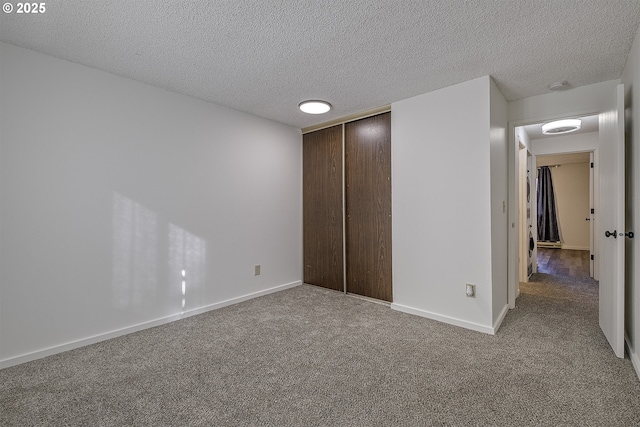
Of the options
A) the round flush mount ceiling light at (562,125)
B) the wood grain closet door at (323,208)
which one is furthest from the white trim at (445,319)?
the round flush mount ceiling light at (562,125)

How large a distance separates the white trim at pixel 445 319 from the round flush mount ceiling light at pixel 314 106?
7.75ft

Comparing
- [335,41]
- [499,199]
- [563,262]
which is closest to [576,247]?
[563,262]

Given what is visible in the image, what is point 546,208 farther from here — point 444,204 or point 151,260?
point 151,260

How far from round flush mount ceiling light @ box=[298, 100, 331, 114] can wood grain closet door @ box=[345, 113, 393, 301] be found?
0.59m

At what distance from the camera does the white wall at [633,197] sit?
2002 millimetres

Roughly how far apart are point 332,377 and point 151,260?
2.05 metres

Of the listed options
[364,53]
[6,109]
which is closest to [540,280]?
[364,53]

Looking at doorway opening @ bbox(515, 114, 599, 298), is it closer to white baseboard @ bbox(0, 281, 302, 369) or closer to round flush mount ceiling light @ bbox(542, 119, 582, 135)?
round flush mount ceiling light @ bbox(542, 119, 582, 135)

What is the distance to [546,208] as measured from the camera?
8.12 metres

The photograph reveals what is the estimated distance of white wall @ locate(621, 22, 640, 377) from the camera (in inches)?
78.8

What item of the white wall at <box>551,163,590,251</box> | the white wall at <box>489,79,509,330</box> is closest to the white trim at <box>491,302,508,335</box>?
the white wall at <box>489,79,509,330</box>

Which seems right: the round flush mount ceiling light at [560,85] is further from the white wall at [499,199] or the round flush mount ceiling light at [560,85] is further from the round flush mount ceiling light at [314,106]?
the round flush mount ceiling light at [314,106]

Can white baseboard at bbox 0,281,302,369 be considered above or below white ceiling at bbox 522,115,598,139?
below

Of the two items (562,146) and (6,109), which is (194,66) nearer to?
(6,109)
